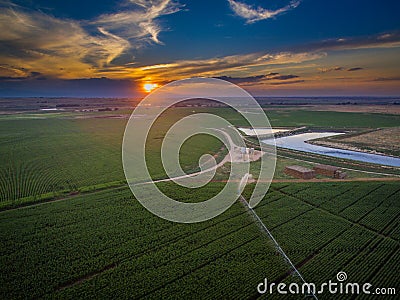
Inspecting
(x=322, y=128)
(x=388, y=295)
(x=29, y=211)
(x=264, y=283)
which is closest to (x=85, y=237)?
(x=29, y=211)

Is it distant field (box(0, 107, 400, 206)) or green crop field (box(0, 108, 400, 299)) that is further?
distant field (box(0, 107, 400, 206))

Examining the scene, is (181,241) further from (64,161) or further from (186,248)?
(64,161)

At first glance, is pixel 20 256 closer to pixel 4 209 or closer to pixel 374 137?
pixel 4 209

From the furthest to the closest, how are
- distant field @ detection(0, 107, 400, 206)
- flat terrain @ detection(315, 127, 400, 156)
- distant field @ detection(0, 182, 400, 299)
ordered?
1. flat terrain @ detection(315, 127, 400, 156)
2. distant field @ detection(0, 107, 400, 206)
3. distant field @ detection(0, 182, 400, 299)

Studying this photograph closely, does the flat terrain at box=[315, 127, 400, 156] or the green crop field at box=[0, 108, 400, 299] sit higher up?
the green crop field at box=[0, 108, 400, 299]

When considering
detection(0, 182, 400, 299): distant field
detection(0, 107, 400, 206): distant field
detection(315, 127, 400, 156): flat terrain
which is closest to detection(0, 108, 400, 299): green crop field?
detection(0, 182, 400, 299): distant field

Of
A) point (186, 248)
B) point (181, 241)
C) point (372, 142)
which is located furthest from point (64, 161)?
point (372, 142)

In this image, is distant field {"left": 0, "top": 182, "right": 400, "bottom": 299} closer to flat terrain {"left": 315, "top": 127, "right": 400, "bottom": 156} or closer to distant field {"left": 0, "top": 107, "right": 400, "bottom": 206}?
distant field {"left": 0, "top": 107, "right": 400, "bottom": 206}

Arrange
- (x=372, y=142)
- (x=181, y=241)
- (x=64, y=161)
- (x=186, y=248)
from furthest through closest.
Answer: (x=372, y=142) < (x=64, y=161) < (x=181, y=241) < (x=186, y=248)

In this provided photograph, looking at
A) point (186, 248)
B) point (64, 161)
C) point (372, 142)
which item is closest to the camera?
point (186, 248)
